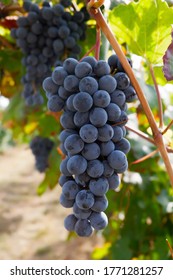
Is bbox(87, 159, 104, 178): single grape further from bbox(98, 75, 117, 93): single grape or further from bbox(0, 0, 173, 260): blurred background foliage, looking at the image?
bbox(0, 0, 173, 260): blurred background foliage

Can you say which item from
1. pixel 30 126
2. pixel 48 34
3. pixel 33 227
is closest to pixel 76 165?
pixel 48 34

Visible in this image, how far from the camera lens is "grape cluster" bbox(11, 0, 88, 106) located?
1.33m

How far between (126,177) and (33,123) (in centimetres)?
96

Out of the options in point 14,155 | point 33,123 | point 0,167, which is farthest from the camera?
point 14,155

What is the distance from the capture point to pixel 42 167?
2350 millimetres

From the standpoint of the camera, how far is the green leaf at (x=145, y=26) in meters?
0.95

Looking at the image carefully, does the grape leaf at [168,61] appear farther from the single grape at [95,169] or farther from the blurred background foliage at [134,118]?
the single grape at [95,169]

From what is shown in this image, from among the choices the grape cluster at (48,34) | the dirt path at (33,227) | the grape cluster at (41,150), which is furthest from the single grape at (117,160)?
the dirt path at (33,227)

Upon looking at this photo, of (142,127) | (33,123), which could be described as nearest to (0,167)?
(33,123)

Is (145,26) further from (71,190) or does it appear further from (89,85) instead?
(71,190)

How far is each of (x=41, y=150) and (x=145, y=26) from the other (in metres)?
1.54

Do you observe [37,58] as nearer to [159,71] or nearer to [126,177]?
[159,71]

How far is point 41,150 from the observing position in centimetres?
242
